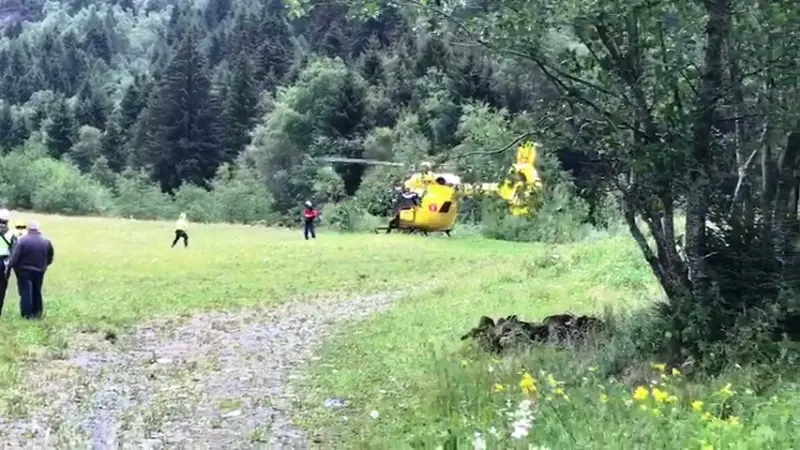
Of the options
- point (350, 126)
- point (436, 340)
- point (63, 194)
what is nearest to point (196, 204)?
point (63, 194)

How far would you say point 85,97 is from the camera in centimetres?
11650

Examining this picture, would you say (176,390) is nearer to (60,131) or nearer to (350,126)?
(350,126)

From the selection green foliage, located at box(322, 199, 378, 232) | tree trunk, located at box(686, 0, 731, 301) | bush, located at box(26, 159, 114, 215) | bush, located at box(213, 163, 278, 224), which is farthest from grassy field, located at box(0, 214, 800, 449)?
bush, located at box(26, 159, 114, 215)

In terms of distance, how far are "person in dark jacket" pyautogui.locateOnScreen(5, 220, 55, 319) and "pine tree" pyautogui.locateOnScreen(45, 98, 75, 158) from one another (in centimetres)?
9301

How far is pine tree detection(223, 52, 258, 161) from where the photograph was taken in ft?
311

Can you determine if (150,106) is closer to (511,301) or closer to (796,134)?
(511,301)

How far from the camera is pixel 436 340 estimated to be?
14.0 m

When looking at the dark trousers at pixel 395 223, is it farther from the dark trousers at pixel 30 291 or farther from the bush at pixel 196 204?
the dark trousers at pixel 30 291

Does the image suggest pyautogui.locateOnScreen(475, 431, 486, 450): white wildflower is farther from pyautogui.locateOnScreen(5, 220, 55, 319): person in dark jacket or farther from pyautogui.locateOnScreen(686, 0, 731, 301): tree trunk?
pyautogui.locateOnScreen(5, 220, 55, 319): person in dark jacket

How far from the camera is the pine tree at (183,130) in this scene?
93.9m

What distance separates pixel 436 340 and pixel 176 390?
408 cm

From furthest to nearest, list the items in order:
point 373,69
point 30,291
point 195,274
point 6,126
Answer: point 6,126 < point 373,69 < point 195,274 < point 30,291

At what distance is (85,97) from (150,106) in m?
21.4

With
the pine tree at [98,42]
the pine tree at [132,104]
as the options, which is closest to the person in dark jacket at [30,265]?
the pine tree at [132,104]
